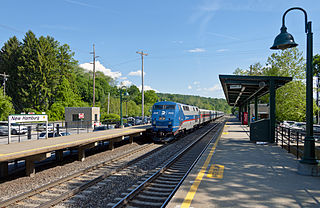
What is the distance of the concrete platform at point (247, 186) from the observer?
219 inches

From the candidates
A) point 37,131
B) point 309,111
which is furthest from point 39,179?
point 309,111

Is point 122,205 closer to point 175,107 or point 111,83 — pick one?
point 175,107

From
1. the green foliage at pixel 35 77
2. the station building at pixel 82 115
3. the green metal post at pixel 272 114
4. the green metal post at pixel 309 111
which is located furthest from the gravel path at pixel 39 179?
the green foliage at pixel 35 77

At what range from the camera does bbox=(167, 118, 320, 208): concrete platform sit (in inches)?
219

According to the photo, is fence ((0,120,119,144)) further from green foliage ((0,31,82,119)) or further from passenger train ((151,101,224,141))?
green foliage ((0,31,82,119))

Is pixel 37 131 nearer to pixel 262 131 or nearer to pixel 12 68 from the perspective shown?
pixel 262 131

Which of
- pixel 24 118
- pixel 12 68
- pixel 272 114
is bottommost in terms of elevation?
pixel 24 118

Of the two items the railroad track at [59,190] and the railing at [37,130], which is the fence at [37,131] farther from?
the railroad track at [59,190]

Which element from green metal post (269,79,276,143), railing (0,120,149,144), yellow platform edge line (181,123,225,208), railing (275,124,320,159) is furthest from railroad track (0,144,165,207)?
green metal post (269,79,276,143)

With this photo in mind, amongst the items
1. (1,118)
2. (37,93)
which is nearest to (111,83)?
(37,93)

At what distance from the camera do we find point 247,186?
6.77 m

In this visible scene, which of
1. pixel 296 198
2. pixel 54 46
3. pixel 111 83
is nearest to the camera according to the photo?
pixel 296 198

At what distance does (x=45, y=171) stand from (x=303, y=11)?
11866 millimetres

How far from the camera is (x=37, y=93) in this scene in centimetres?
5197
